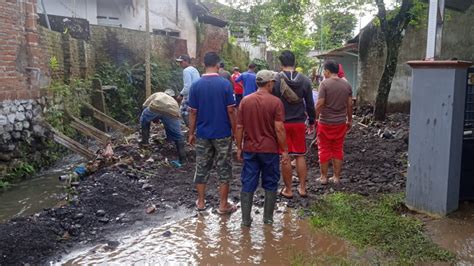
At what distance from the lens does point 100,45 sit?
530 inches

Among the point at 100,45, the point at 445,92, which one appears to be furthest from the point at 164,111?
the point at 100,45

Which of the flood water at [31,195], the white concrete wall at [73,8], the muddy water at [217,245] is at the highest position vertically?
the white concrete wall at [73,8]

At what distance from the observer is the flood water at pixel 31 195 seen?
545 cm

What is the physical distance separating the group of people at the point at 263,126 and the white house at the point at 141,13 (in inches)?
520

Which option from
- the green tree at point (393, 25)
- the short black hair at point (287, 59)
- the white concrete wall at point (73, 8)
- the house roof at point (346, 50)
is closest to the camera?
the short black hair at point (287, 59)

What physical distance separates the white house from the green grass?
47.3ft

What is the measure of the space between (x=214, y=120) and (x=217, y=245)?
1509mm

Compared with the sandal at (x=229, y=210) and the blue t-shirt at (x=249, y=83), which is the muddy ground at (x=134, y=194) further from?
the blue t-shirt at (x=249, y=83)

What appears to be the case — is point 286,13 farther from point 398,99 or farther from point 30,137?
point 30,137

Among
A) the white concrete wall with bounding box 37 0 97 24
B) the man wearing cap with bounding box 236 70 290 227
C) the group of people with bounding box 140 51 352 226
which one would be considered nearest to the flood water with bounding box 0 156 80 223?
the group of people with bounding box 140 51 352 226

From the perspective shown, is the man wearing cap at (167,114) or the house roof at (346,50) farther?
the house roof at (346,50)

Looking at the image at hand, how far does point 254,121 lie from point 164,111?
2.99 meters

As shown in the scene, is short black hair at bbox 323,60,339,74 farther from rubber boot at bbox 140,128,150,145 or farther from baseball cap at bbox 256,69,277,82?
rubber boot at bbox 140,128,150,145

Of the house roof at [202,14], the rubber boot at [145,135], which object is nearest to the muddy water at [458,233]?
the rubber boot at [145,135]
